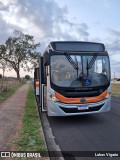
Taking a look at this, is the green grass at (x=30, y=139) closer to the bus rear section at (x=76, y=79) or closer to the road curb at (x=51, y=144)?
the road curb at (x=51, y=144)

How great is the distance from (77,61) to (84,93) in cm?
133

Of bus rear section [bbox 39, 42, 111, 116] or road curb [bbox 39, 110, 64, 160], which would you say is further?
bus rear section [bbox 39, 42, 111, 116]

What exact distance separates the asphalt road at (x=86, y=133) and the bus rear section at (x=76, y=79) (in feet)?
1.98

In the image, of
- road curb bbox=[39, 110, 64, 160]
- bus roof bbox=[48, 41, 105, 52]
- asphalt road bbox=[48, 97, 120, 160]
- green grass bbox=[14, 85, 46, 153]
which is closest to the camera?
road curb bbox=[39, 110, 64, 160]

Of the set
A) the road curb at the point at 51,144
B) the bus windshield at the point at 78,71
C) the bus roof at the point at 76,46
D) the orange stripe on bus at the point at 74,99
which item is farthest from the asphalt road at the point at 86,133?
the bus roof at the point at 76,46

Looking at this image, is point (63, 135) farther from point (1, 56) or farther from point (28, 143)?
point (1, 56)

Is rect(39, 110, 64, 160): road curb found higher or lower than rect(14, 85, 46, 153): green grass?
lower

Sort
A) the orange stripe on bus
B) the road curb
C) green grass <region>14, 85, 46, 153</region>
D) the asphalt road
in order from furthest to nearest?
the orange stripe on bus → the asphalt road → green grass <region>14, 85, 46, 153</region> → the road curb

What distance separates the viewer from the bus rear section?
10.7 meters

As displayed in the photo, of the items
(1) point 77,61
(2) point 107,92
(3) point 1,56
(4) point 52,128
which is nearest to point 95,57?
(1) point 77,61

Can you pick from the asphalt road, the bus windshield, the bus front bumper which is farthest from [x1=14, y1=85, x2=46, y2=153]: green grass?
the bus windshield

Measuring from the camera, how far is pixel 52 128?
10.3 m

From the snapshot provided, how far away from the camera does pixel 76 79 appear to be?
10.8m

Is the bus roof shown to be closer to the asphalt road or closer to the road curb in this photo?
the asphalt road
